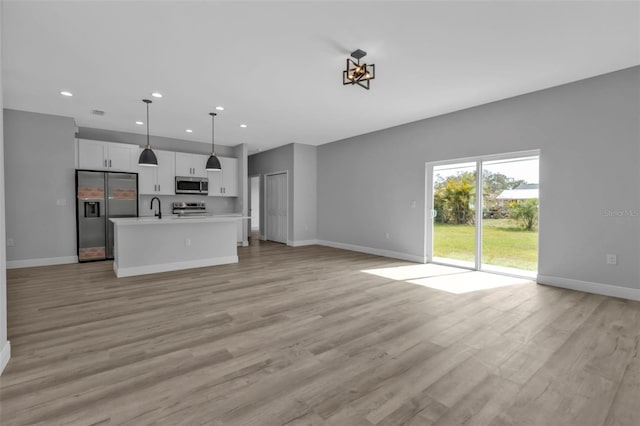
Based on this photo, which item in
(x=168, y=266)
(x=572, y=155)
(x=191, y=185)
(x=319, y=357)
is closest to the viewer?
(x=319, y=357)

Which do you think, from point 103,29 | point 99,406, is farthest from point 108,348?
point 103,29

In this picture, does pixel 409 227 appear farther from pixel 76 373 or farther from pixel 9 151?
pixel 9 151

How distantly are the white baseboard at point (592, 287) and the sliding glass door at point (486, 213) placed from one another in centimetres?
32

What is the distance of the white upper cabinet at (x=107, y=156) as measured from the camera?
6.00 metres

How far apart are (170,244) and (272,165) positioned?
169 inches

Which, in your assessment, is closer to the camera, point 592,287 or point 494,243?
point 592,287

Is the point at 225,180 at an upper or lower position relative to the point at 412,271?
upper

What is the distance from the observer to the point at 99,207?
5.96 meters

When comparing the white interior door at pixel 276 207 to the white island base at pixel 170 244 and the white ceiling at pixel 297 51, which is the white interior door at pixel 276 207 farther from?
the white ceiling at pixel 297 51

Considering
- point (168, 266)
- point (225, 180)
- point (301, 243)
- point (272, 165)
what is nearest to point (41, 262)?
Result: point (168, 266)

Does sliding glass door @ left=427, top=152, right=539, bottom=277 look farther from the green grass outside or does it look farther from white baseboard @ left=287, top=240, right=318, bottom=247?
white baseboard @ left=287, top=240, right=318, bottom=247

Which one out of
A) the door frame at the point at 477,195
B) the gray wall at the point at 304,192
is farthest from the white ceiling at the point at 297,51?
the gray wall at the point at 304,192

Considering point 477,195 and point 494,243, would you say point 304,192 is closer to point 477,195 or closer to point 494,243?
point 477,195

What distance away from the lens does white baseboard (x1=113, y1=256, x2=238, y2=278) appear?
4.66 meters
